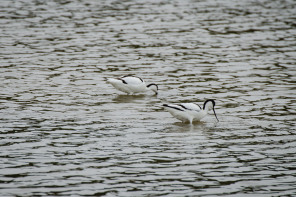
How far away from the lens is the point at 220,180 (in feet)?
31.6

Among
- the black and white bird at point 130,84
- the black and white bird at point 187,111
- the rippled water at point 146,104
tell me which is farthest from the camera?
the black and white bird at point 130,84

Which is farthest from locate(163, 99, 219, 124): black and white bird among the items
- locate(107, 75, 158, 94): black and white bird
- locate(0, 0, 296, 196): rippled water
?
locate(107, 75, 158, 94): black and white bird

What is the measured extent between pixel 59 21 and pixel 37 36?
3.88 metres

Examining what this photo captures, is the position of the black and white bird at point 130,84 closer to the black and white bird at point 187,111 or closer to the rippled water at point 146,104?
the rippled water at point 146,104

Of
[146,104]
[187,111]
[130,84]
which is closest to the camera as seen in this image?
[187,111]

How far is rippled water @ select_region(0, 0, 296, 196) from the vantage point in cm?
973

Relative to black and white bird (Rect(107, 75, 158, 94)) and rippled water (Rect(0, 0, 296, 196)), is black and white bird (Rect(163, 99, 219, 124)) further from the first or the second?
black and white bird (Rect(107, 75, 158, 94))

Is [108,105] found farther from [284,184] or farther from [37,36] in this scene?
[37,36]

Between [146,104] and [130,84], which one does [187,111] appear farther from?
[130,84]

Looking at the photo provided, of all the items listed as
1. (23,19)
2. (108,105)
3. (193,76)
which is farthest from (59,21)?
(108,105)

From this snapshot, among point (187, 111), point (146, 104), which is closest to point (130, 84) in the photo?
point (146, 104)

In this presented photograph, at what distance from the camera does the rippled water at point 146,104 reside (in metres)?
9.73

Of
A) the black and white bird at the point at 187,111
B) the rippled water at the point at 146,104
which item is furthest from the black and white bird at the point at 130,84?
the black and white bird at the point at 187,111

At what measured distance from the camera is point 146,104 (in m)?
15.8
